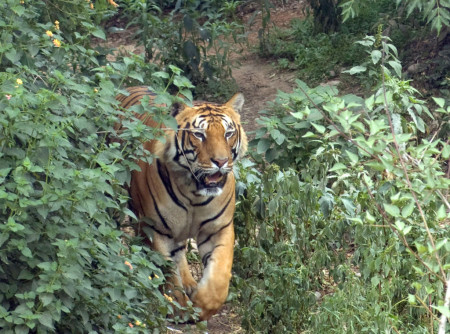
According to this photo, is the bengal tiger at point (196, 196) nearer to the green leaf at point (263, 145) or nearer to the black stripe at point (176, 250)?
the black stripe at point (176, 250)

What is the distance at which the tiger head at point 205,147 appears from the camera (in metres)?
4.92

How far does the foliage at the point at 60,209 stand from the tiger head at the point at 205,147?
0.63 meters

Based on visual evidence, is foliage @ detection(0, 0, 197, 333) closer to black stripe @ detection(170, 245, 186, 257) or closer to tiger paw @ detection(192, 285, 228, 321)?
tiger paw @ detection(192, 285, 228, 321)

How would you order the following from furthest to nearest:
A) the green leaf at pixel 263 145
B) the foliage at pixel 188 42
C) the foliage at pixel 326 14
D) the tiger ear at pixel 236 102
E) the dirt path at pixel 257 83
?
the foliage at pixel 326 14 < the dirt path at pixel 257 83 < the foliage at pixel 188 42 < the green leaf at pixel 263 145 < the tiger ear at pixel 236 102

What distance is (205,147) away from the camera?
16.3 ft

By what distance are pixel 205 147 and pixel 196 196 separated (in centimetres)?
31

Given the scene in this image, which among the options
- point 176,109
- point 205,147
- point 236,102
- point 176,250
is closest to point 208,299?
point 176,250

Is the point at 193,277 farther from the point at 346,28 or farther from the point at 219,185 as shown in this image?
the point at 346,28

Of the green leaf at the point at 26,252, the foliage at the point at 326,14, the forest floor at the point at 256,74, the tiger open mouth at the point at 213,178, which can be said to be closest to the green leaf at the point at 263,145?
the tiger open mouth at the point at 213,178

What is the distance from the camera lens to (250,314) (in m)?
4.88

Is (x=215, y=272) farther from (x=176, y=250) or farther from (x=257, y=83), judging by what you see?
(x=257, y=83)

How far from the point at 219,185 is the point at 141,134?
86cm

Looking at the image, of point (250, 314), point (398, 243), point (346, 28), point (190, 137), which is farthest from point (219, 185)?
point (346, 28)

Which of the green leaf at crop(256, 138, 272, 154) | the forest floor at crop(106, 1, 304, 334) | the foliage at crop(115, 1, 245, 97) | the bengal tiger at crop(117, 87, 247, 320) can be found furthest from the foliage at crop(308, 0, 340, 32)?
the bengal tiger at crop(117, 87, 247, 320)
